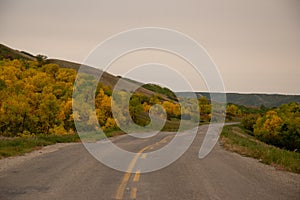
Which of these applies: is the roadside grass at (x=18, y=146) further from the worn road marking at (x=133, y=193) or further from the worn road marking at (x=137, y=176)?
the worn road marking at (x=133, y=193)

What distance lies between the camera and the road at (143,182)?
785cm

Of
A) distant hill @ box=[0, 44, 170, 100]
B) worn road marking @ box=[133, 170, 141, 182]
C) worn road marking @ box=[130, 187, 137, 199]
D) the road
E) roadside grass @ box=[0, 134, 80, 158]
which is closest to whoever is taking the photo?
worn road marking @ box=[130, 187, 137, 199]

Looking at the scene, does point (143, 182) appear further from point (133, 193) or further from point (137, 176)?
point (133, 193)

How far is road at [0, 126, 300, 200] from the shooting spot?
309 inches

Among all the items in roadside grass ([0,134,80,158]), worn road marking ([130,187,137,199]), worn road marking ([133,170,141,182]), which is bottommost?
roadside grass ([0,134,80,158])

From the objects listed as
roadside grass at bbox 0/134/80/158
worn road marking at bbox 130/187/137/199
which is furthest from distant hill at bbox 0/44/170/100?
worn road marking at bbox 130/187/137/199

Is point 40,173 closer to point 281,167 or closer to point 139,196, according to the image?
point 139,196

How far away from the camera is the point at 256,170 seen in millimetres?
12273

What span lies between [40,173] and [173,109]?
9979 cm

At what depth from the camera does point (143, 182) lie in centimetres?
934

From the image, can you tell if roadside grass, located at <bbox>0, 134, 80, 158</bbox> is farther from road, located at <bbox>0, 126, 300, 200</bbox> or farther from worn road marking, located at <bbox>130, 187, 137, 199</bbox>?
worn road marking, located at <bbox>130, 187, 137, 199</bbox>

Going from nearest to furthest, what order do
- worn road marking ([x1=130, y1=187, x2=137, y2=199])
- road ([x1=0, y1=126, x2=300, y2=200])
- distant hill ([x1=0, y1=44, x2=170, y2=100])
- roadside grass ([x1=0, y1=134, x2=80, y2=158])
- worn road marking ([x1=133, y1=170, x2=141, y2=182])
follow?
worn road marking ([x1=130, y1=187, x2=137, y2=199]), road ([x1=0, y1=126, x2=300, y2=200]), worn road marking ([x1=133, y1=170, x2=141, y2=182]), roadside grass ([x1=0, y1=134, x2=80, y2=158]), distant hill ([x1=0, y1=44, x2=170, y2=100])

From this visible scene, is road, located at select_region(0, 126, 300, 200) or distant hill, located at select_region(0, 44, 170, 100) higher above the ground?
distant hill, located at select_region(0, 44, 170, 100)

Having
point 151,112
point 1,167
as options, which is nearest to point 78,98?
point 1,167
